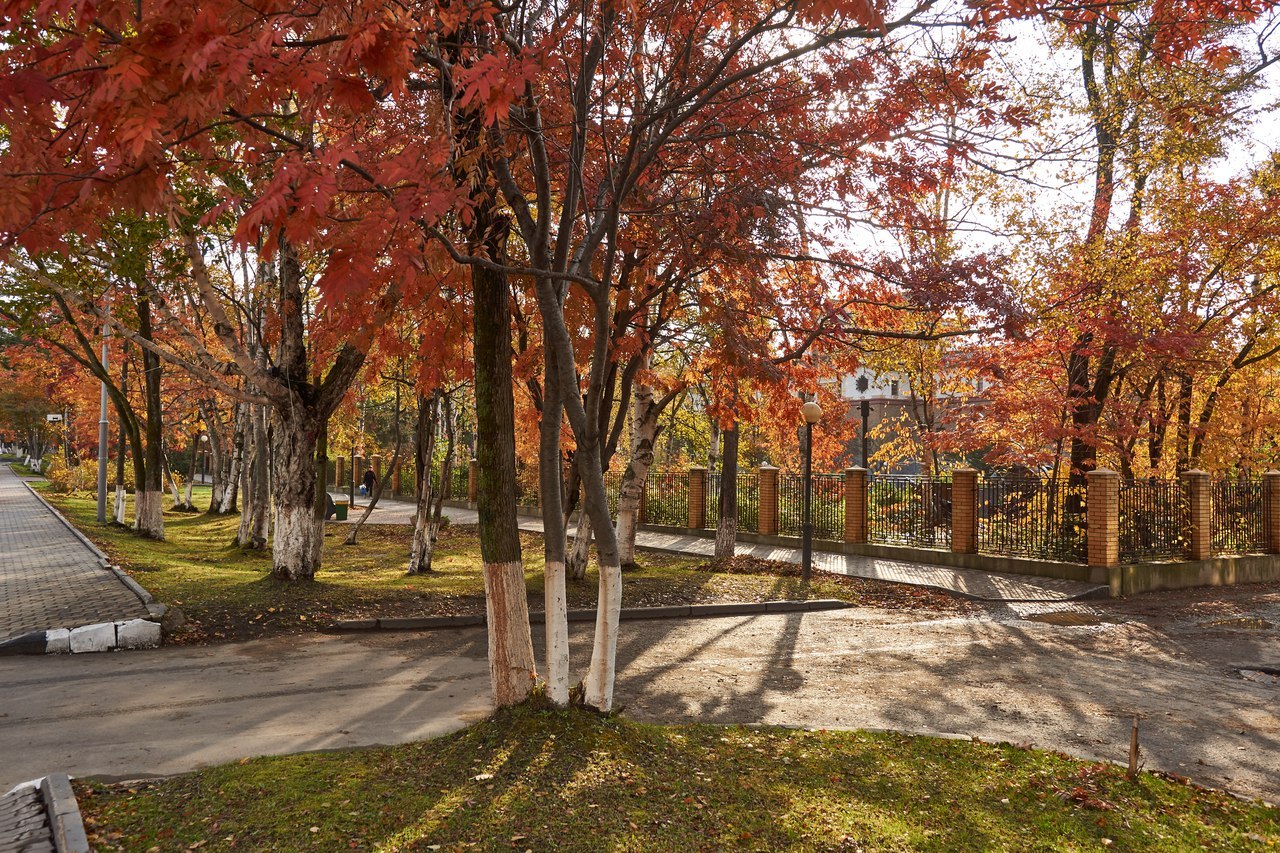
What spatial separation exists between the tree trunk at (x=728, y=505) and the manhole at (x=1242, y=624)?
8.20m

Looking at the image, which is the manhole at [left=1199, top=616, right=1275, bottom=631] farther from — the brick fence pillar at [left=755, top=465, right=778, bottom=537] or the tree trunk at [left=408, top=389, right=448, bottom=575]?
the tree trunk at [left=408, top=389, right=448, bottom=575]

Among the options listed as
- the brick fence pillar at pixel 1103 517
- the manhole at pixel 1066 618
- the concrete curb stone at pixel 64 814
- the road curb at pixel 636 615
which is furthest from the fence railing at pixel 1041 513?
the concrete curb stone at pixel 64 814

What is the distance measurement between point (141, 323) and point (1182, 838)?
2020cm

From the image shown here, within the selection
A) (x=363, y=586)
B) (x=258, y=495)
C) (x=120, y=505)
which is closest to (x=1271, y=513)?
(x=363, y=586)

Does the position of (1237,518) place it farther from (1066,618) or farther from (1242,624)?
(1066,618)

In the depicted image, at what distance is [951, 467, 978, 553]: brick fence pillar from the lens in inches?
738

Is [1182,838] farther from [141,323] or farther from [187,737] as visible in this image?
[141,323]

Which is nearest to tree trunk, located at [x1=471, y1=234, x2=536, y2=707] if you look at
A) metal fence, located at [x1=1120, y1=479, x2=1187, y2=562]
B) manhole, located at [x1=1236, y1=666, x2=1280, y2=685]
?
manhole, located at [x1=1236, y1=666, x2=1280, y2=685]

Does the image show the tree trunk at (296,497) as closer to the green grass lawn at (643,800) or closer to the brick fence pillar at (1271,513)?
the green grass lawn at (643,800)

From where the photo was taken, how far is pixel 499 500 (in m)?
6.38

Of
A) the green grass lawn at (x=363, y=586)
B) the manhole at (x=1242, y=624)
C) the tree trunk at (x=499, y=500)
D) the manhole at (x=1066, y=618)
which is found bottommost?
the manhole at (x=1242, y=624)

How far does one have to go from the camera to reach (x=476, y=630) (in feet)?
37.6

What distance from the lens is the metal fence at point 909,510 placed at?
20.0m

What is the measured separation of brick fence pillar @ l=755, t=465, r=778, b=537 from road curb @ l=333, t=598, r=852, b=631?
933 cm
